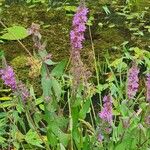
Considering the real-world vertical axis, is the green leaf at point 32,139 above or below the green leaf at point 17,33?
above

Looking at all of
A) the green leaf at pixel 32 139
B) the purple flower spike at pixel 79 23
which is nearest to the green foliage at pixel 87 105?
the green leaf at pixel 32 139

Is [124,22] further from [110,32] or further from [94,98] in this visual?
[94,98]

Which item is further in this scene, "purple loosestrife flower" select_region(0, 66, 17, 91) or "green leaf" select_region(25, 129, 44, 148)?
"green leaf" select_region(25, 129, 44, 148)

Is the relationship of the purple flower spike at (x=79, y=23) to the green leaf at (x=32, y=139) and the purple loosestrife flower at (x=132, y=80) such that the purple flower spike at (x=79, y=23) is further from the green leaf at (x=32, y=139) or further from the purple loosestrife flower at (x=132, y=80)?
the green leaf at (x=32, y=139)

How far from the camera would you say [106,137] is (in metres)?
1.98

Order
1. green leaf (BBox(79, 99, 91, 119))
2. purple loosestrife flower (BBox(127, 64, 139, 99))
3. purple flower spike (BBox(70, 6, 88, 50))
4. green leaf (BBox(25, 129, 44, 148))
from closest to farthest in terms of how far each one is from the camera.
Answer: purple flower spike (BBox(70, 6, 88, 50)) < purple loosestrife flower (BBox(127, 64, 139, 99)) < green leaf (BBox(79, 99, 91, 119)) < green leaf (BBox(25, 129, 44, 148))

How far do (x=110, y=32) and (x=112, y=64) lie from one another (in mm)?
603

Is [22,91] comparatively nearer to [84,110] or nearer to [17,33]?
[84,110]

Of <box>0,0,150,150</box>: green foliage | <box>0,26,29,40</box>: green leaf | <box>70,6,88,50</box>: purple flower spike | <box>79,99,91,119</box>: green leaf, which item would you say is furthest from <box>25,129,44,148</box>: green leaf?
<box>0,26,29,40</box>: green leaf

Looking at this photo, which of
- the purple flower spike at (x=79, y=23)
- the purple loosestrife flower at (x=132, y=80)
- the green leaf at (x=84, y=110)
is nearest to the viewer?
the purple flower spike at (x=79, y=23)

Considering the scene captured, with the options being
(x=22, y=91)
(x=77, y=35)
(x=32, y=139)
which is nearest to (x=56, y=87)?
(x=22, y=91)

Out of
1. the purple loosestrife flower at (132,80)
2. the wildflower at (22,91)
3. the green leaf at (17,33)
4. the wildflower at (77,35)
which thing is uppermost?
the wildflower at (77,35)

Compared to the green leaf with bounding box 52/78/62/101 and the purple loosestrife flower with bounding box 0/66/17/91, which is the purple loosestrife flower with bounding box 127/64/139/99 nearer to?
the green leaf with bounding box 52/78/62/101

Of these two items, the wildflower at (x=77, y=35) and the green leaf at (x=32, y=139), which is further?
the green leaf at (x=32, y=139)
